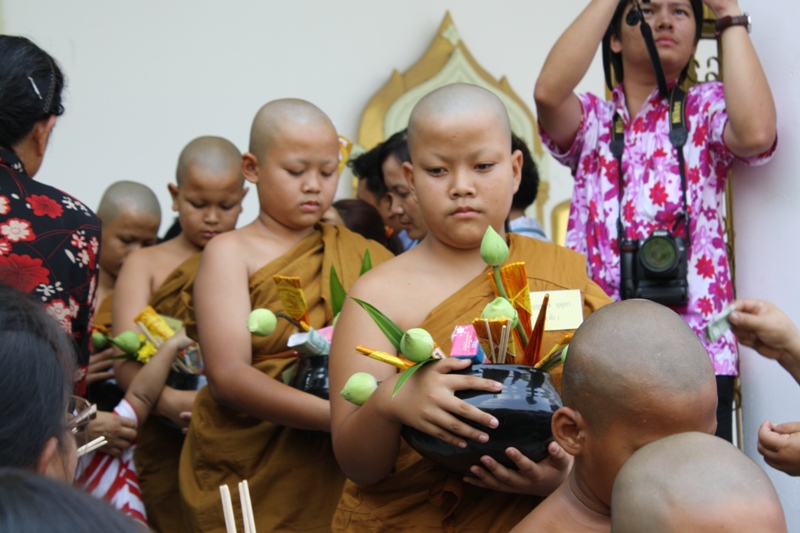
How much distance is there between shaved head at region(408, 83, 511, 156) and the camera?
2035 mm

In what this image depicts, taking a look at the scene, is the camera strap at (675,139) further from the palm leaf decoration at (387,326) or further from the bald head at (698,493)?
the bald head at (698,493)

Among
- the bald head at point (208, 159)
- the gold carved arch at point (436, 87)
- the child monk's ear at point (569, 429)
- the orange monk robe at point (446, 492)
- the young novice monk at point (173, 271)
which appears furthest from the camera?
the gold carved arch at point (436, 87)

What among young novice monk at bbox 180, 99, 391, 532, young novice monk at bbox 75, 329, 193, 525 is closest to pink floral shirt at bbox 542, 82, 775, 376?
young novice monk at bbox 180, 99, 391, 532

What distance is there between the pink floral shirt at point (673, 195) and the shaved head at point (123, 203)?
78.4 inches

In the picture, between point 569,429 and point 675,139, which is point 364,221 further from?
point 569,429

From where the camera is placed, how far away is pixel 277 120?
2.75 meters

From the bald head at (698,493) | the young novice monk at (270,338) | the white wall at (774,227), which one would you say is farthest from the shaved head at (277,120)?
the bald head at (698,493)

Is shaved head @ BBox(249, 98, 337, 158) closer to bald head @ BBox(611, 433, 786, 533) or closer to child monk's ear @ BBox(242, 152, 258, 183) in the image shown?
child monk's ear @ BBox(242, 152, 258, 183)

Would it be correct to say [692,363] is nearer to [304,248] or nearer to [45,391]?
[45,391]

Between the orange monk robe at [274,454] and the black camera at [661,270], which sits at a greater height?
the black camera at [661,270]

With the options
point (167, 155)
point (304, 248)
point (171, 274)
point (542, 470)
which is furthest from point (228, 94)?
point (542, 470)

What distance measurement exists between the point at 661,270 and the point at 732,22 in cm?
75

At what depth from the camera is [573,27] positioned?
9.25 feet

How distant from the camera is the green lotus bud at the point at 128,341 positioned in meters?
3.04
